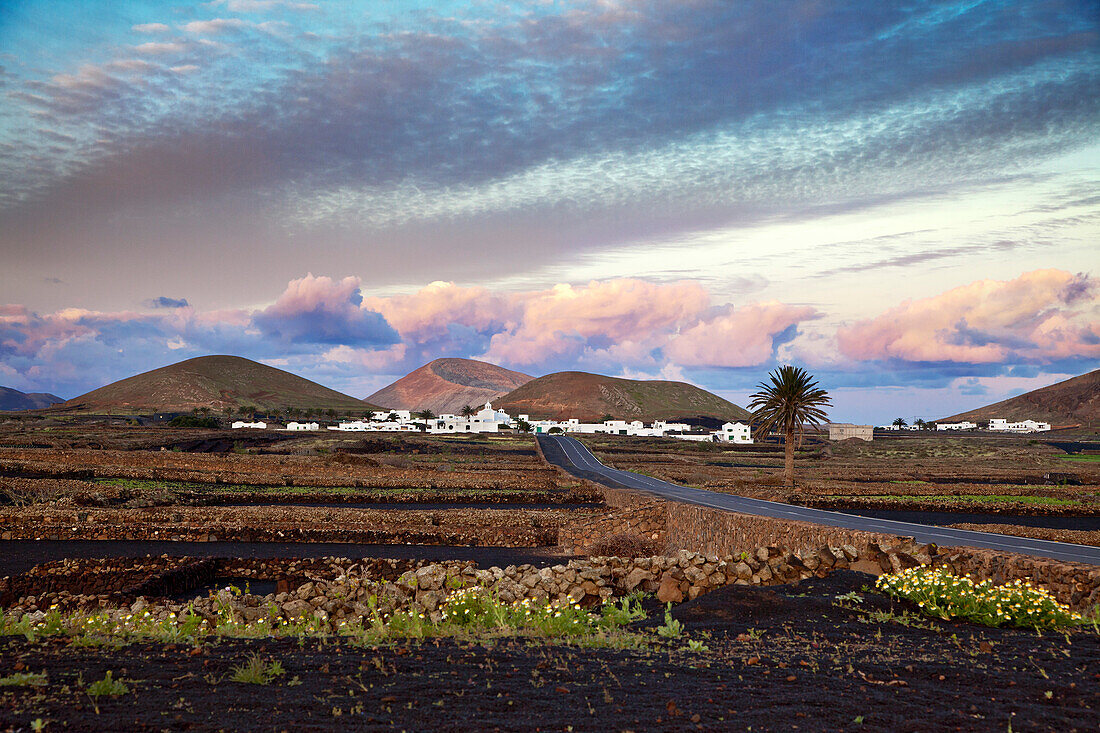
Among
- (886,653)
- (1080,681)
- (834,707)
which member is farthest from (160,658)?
(1080,681)

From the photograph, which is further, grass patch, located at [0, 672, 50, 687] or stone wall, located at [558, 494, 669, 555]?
stone wall, located at [558, 494, 669, 555]

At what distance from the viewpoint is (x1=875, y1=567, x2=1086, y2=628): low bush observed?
10180 millimetres

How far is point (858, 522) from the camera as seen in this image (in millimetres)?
28641

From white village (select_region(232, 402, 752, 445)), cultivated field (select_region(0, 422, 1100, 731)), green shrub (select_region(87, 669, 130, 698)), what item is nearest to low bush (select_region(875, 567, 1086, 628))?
cultivated field (select_region(0, 422, 1100, 731))

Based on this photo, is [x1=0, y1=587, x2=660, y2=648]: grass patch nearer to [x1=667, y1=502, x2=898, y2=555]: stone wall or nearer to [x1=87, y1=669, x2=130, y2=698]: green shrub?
[x1=87, y1=669, x2=130, y2=698]: green shrub

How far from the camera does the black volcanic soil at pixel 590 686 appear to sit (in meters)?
5.75

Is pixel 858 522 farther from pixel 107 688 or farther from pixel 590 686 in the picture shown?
pixel 107 688

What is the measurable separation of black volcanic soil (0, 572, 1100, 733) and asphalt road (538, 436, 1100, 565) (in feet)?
Answer: 39.9

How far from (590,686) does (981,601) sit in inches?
297

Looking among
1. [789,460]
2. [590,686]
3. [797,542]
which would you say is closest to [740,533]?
[797,542]

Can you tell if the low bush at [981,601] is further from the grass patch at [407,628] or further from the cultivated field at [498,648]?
the grass patch at [407,628]

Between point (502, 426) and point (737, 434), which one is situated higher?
point (737, 434)

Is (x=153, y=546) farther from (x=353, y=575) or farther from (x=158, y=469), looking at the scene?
(x=158, y=469)

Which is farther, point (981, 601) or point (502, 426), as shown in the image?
point (502, 426)
